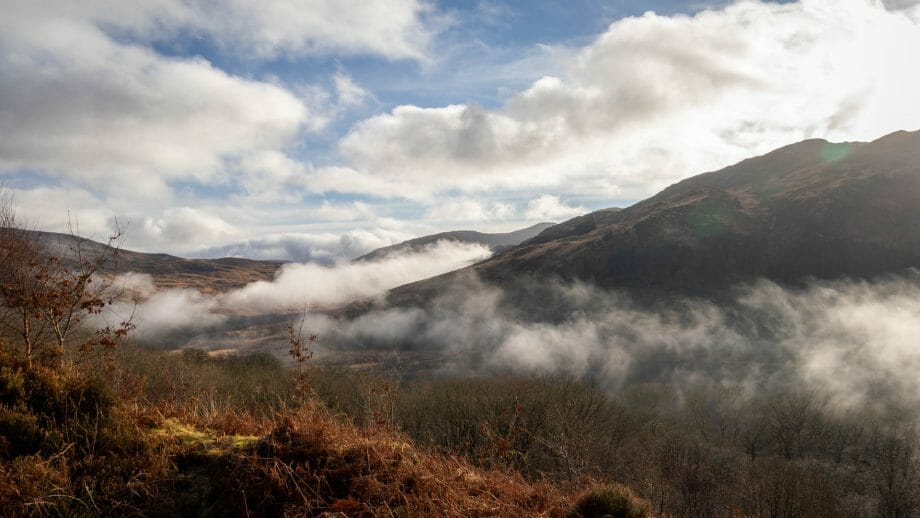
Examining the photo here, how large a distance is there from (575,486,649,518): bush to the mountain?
386ft

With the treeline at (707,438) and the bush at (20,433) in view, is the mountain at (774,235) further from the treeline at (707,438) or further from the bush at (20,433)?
the bush at (20,433)

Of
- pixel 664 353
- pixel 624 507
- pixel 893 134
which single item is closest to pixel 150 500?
pixel 624 507

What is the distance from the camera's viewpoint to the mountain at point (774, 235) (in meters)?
102

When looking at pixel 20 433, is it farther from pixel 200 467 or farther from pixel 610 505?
pixel 610 505

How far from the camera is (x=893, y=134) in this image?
140 metres

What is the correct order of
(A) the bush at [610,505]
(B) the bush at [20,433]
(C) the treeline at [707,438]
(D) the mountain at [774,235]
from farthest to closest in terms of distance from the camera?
(D) the mountain at [774,235], (C) the treeline at [707,438], (A) the bush at [610,505], (B) the bush at [20,433]

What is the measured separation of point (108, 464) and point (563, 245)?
488 feet

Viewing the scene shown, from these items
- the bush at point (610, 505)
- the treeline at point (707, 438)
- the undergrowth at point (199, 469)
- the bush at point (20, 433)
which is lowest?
the treeline at point (707, 438)

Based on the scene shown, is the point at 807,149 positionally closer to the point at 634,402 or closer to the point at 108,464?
the point at 634,402

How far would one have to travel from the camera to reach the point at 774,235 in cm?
11406

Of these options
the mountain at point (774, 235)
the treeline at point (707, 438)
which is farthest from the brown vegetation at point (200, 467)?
the mountain at point (774, 235)

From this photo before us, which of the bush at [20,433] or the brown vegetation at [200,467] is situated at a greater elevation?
the bush at [20,433]

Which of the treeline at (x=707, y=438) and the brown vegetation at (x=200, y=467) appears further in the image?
the treeline at (x=707, y=438)

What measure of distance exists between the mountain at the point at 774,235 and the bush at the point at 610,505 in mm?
117669
